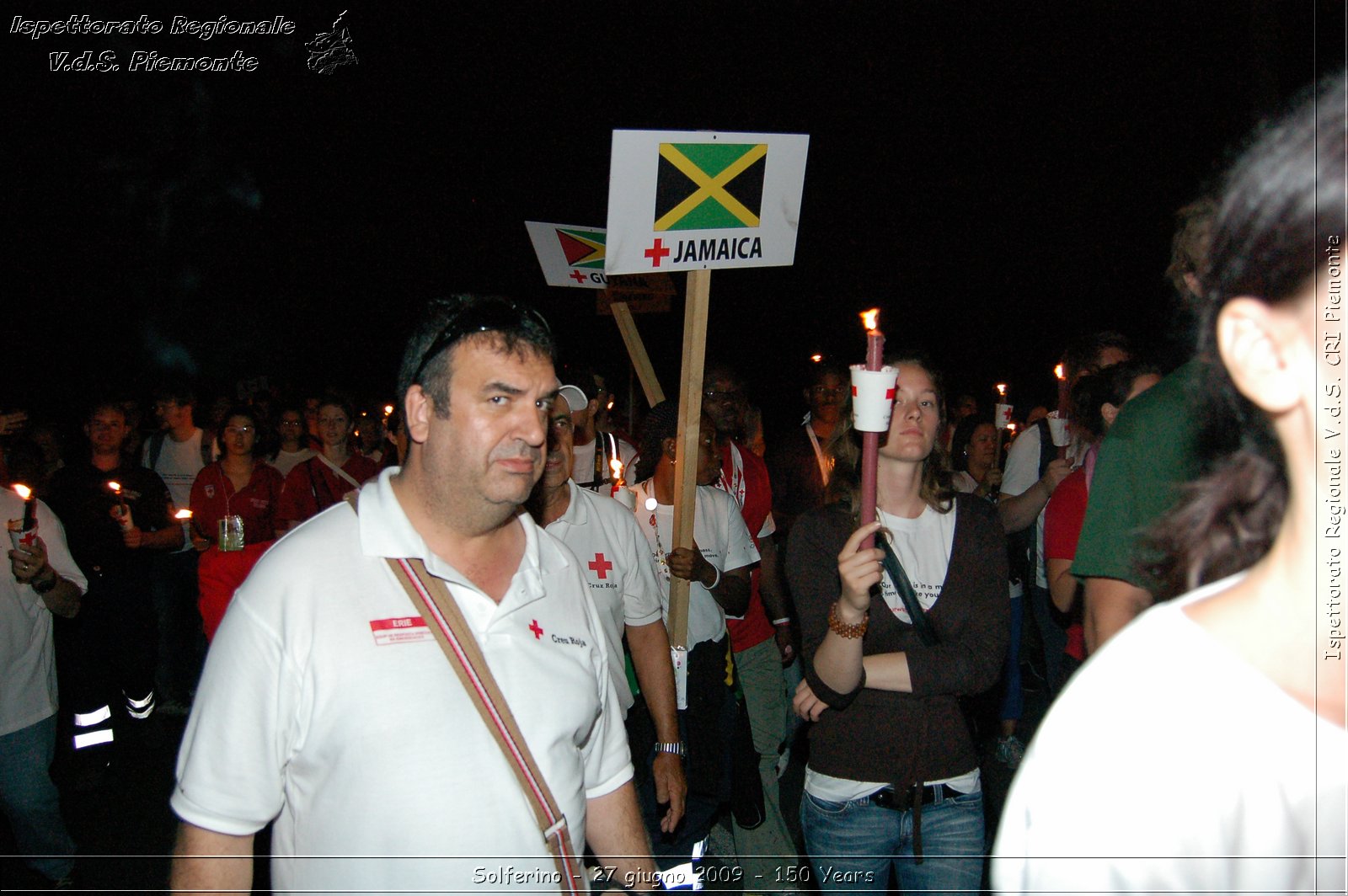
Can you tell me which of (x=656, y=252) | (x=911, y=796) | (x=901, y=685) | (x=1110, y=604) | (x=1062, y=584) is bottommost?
(x=911, y=796)

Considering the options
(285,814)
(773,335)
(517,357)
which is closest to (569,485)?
(517,357)

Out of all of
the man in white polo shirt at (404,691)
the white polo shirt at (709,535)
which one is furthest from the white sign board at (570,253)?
the man in white polo shirt at (404,691)

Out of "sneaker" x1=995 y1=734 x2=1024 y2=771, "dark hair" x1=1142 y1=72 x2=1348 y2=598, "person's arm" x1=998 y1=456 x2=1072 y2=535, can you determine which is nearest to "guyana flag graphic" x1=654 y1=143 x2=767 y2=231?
"person's arm" x1=998 y1=456 x2=1072 y2=535

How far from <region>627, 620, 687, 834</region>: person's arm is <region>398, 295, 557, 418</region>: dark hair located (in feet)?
5.94

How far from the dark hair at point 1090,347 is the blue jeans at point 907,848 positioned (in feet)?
10.4

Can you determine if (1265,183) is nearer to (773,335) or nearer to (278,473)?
(278,473)

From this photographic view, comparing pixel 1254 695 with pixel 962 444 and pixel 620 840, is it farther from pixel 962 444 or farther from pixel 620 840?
pixel 962 444

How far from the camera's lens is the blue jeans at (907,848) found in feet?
10.7

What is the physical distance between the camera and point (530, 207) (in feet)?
98.3

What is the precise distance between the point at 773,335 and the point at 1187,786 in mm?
26542

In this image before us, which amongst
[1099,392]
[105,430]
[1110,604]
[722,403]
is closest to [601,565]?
[1110,604]

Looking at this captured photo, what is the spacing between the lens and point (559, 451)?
4148 mm

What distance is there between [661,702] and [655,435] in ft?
5.85

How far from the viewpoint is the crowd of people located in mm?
1057
